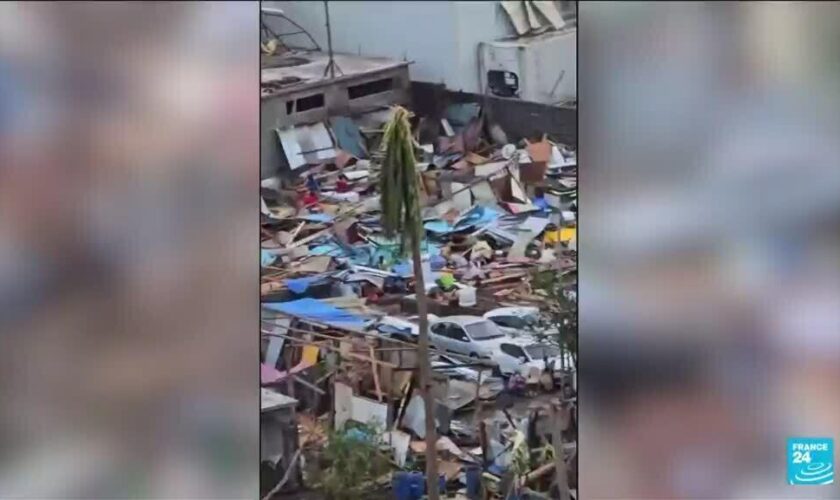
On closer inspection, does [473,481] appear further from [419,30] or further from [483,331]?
[419,30]

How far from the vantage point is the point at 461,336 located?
1.60 m

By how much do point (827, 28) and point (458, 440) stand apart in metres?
0.90

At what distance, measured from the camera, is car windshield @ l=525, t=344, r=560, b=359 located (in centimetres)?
162

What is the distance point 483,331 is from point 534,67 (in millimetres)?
432

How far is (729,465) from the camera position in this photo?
165cm

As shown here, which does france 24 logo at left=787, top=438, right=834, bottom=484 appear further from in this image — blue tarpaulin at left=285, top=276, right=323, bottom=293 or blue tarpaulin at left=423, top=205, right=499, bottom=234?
blue tarpaulin at left=285, top=276, right=323, bottom=293

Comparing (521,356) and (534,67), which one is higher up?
(534,67)

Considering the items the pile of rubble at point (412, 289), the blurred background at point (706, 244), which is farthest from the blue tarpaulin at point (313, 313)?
the blurred background at point (706, 244)

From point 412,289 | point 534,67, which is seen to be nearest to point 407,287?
point 412,289

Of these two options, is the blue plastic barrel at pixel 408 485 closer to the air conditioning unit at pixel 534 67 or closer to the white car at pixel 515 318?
the white car at pixel 515 318

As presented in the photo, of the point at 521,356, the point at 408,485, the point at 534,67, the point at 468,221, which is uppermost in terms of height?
the point at 534,67

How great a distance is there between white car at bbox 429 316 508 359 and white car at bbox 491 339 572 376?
2 cm

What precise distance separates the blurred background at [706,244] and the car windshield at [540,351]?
0.06 m

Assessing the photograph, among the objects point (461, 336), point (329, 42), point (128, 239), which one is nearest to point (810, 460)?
point (461, 336)
